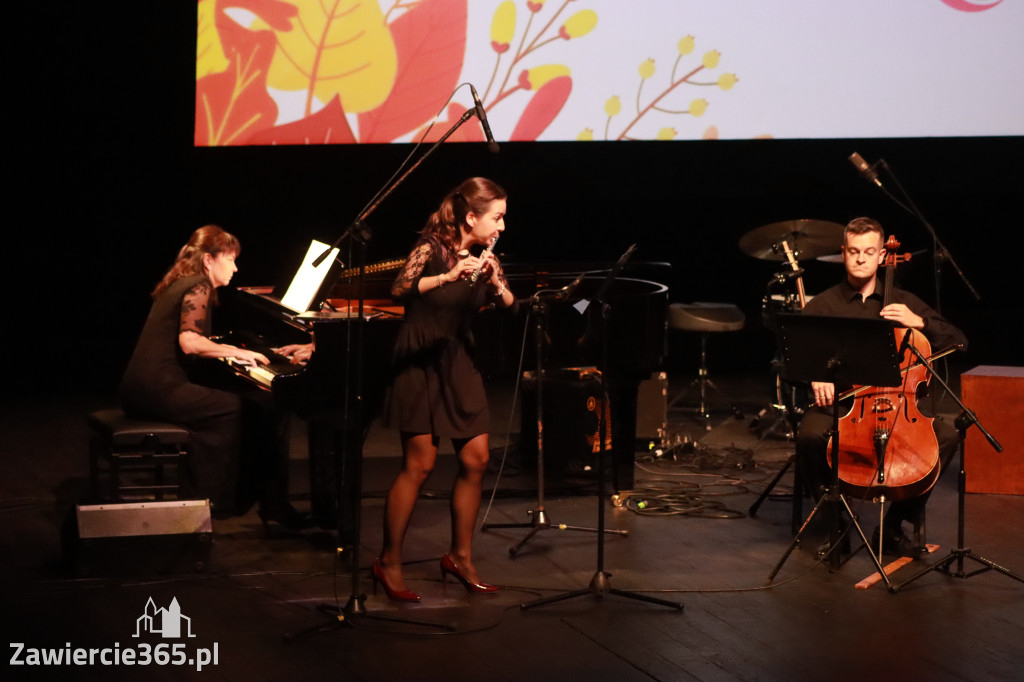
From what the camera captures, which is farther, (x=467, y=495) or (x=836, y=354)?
(x=836, y=354)

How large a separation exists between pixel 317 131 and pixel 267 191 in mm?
562

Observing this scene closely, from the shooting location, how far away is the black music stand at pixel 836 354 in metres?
4.26

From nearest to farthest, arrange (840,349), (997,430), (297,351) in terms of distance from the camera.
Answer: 1. (840,349)
2. (297,351)
3. (997,430)

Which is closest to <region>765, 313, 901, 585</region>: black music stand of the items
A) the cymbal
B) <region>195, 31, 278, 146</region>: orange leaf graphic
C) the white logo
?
the white logo

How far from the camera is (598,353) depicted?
551 cm

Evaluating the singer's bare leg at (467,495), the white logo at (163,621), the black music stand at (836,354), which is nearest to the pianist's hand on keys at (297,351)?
the singer's bare leg at (467,495)

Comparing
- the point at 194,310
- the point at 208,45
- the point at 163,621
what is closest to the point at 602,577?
the point at 163,621

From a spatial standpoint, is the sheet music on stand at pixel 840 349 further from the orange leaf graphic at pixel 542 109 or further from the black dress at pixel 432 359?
the orange leaf graphic at pixel 542 109

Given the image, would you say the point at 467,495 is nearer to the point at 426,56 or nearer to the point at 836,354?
the point at 836,354

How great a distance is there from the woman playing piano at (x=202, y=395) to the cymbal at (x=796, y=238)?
3.16m

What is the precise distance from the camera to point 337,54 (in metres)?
7.71

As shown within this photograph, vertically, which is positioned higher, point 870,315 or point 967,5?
point 967,5

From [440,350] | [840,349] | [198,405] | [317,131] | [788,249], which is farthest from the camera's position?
[317,131]

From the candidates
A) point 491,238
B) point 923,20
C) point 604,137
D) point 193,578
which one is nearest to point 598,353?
point 491,238
